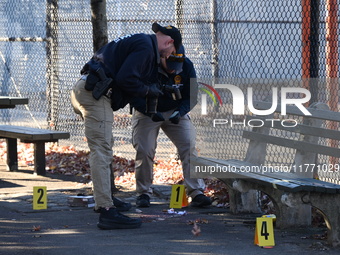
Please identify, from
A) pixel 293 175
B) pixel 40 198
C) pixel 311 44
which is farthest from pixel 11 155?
pixel 293 175

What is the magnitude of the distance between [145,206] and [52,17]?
18.6ft

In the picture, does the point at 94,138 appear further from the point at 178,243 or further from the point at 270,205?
the point at 270,205

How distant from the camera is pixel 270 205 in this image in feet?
24.1

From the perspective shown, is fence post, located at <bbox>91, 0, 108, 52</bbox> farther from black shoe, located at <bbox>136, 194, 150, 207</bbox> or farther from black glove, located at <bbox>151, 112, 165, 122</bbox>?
black shoe, located at <bbox>136, 194, 150, 207</bbox>

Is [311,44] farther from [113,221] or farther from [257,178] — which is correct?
[113,221]

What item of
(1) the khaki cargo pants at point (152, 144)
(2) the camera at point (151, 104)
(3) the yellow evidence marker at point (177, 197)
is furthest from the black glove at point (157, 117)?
(3) the yellow evidence marker at point (177, 197)

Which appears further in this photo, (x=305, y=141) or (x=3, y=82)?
(x=3, y=82)

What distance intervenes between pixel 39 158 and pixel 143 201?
271 cm

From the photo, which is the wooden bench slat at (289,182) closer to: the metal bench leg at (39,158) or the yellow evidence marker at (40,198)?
the yellow evidence marker at (40,198)

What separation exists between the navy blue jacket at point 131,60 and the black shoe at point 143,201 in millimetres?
1390

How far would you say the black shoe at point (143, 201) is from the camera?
297 inches

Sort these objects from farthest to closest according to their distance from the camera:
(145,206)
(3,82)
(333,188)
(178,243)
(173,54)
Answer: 1. (3,82)
2. (145,206)
3. (173,54)
4. (178,243)
5. (333,188)

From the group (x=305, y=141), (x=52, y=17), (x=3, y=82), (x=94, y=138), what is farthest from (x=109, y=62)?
(x=3, y=82)

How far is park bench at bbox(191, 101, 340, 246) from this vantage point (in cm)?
561
